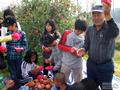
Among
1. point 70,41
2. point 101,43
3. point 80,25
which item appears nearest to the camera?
point 101,43

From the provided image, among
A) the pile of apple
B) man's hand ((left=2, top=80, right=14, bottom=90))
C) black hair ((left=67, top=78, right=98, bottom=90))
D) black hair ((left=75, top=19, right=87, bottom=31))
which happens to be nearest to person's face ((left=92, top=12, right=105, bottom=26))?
black hair ((left=67, top=78, right=98, bottom=90))

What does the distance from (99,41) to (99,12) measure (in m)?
0.38

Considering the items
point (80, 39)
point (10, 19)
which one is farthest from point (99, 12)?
point (10, 19)

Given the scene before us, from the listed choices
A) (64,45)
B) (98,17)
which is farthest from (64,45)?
(98,17)

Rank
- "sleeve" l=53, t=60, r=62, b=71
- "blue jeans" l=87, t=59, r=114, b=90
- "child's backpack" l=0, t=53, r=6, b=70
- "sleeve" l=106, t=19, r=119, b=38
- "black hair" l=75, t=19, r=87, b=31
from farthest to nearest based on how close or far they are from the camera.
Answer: "child's backpack" l=0, t=53, r=6, b=70, "sleeve" l=53, t=60, r=62, b=71, "black hair" l=75, t=19, r=87, b=31, "blue jeans" l=87, t=59, r=114, b=90, "sleeve" l=106, t=19, r=119, b=38

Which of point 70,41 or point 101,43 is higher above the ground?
point 101,43

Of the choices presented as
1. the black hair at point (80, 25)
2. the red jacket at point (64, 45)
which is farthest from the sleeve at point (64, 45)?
the black hair at point (80, 25)

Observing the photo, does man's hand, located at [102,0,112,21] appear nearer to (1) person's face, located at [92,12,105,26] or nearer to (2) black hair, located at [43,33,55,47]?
(1) person's face, located at [92,12,105,26]

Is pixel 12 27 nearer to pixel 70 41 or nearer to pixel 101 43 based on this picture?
pixel 70 41

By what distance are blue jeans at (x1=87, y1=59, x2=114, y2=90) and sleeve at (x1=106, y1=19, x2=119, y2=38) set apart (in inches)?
16.2

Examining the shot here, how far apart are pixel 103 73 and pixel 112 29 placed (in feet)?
1.99

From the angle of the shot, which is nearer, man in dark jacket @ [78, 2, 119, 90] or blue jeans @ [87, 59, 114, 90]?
man in dark jacket @ [78, 2, 119, 90]

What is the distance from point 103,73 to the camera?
4754mm

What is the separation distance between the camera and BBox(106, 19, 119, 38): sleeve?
4.45 m
